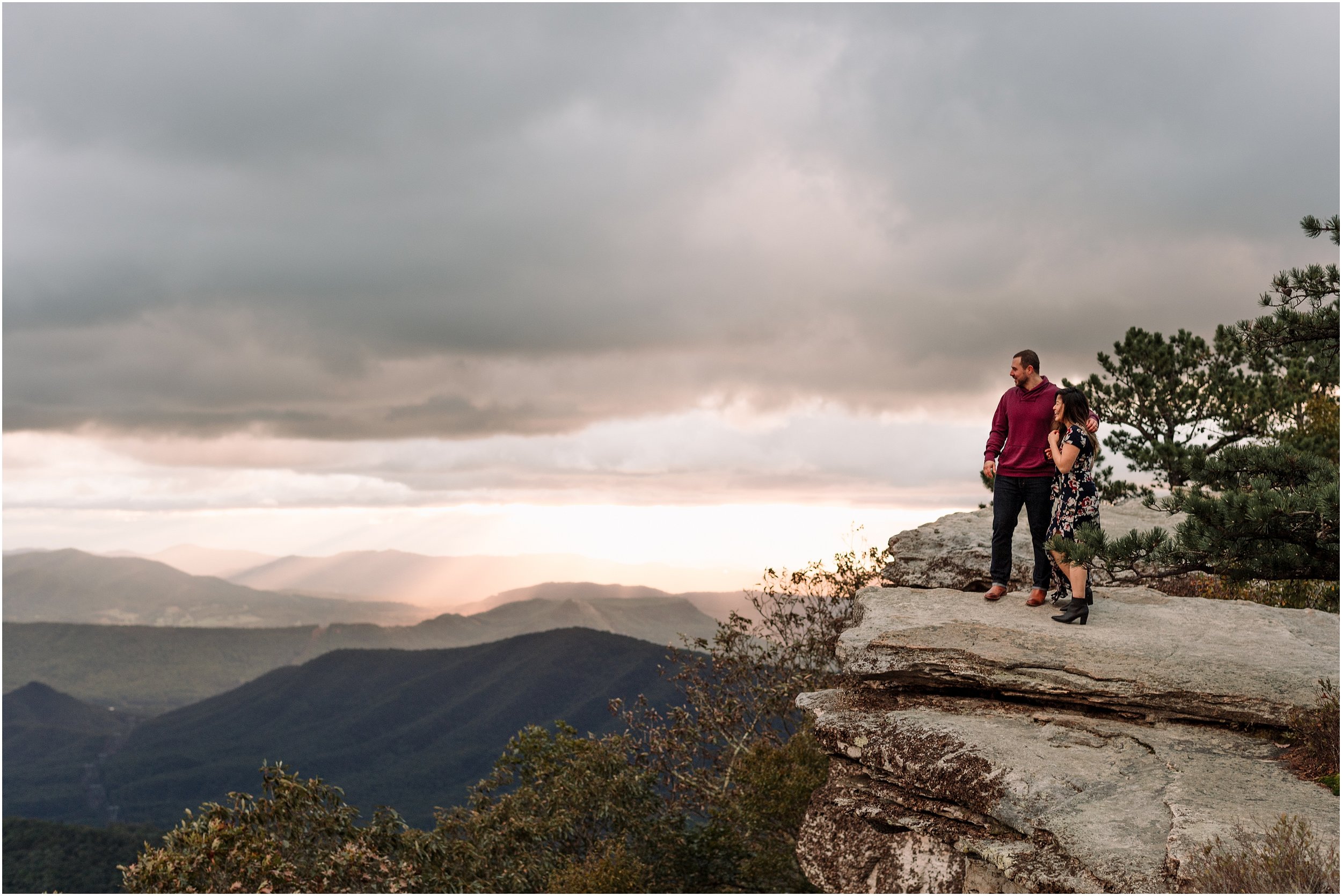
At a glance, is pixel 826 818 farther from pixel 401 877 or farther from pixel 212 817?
pixel 212 817

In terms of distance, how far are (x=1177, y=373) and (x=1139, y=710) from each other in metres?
19.7

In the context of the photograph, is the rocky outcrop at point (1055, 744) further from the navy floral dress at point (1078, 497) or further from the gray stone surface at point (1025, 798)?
the navy floral dress at point (1078, 497)

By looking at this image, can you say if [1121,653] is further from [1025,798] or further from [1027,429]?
[1027,429]

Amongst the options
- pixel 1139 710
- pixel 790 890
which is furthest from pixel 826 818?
pixel 790 890

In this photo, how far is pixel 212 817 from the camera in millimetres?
18594

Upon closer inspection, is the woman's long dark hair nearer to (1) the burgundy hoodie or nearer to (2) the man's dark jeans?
(1) the burgundy hoodie

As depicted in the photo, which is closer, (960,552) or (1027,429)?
(1027,429)

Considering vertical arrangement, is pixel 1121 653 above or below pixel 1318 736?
above

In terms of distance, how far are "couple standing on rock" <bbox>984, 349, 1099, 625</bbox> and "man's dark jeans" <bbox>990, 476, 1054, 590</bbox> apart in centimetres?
1

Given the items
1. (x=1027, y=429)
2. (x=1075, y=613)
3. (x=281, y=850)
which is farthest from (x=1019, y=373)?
(x=281, y=850)

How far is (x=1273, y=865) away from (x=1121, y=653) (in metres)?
3.85

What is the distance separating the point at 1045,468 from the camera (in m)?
11.6

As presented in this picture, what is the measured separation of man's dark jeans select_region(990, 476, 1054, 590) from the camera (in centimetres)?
1166

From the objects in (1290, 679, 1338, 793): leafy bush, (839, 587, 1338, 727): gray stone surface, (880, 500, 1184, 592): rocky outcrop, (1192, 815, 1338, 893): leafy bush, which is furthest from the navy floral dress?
(1192, 815, 1338, 893): leafy bush
